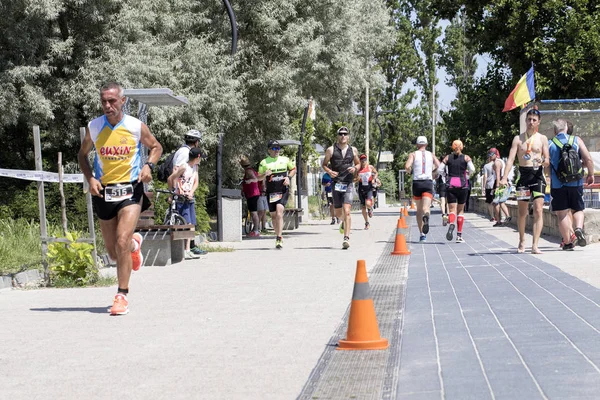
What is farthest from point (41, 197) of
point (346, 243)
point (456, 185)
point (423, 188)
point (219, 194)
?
point (219, 194)

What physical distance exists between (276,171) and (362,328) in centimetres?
1108

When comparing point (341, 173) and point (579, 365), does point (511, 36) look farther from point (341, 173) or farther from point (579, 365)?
point (579, 365)

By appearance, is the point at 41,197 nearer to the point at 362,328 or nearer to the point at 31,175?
the point at 31,175

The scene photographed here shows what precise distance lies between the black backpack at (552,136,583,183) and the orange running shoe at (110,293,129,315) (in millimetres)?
7265

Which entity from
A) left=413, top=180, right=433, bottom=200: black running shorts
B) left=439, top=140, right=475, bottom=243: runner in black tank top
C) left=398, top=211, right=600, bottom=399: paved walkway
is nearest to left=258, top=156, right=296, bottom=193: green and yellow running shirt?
left=413, top=180, right=433, bottom=200: black running shorts

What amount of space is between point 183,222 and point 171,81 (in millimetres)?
7190

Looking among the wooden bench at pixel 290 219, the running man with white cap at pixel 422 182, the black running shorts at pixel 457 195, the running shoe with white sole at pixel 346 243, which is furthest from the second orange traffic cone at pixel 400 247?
the wooden bench at pixel 290 219

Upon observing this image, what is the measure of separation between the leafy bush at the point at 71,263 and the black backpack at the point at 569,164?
6440mm

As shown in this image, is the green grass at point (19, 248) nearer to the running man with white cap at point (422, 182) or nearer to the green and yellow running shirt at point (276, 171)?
the green and yellow running shirt at point (276, 171)

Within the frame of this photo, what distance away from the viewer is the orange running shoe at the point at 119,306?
8.93 metres

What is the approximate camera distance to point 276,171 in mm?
17703

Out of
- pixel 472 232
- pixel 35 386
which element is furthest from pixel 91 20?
pixel 35 386

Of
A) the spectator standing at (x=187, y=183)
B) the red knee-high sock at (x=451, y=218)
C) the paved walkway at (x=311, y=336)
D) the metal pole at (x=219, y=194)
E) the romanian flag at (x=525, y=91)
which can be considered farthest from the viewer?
the romanian flag at (x=525, y=91)

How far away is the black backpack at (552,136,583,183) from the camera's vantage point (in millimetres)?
14000
